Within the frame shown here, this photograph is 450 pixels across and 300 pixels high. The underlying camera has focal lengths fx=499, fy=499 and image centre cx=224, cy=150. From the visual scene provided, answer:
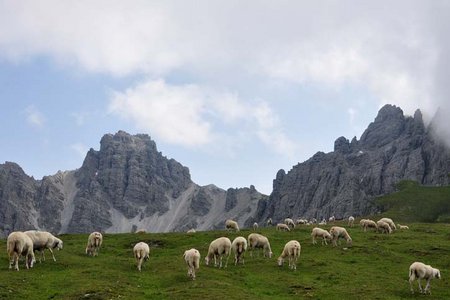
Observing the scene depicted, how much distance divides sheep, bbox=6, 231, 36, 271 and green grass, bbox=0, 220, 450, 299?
2.81ft

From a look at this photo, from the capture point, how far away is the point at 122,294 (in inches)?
1180

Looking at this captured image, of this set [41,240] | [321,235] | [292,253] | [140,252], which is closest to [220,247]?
[292,253]

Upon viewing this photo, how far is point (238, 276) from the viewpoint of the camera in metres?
37.6

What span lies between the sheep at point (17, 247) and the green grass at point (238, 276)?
2.81ft

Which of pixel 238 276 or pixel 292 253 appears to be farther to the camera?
pixel 292 253

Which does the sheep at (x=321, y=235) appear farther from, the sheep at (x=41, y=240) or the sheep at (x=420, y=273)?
the sheep at (x=41, y=240)

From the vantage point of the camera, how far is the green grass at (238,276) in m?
30.9

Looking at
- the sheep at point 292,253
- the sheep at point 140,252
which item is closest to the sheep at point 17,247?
the sheep at point 140,252

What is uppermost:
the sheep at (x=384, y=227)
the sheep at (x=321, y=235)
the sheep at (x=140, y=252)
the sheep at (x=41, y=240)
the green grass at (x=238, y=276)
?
the sheep at (x=384, y=227)

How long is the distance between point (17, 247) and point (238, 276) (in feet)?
54.0

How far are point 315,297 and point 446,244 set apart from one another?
31721mm

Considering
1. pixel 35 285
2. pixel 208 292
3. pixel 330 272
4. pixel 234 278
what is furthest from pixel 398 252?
pixel 35 285

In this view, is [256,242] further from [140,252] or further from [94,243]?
[94,243]

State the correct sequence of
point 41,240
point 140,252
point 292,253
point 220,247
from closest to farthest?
1. point 140,252
2. point 220,247
3. point 41,240
4. point 292,253
